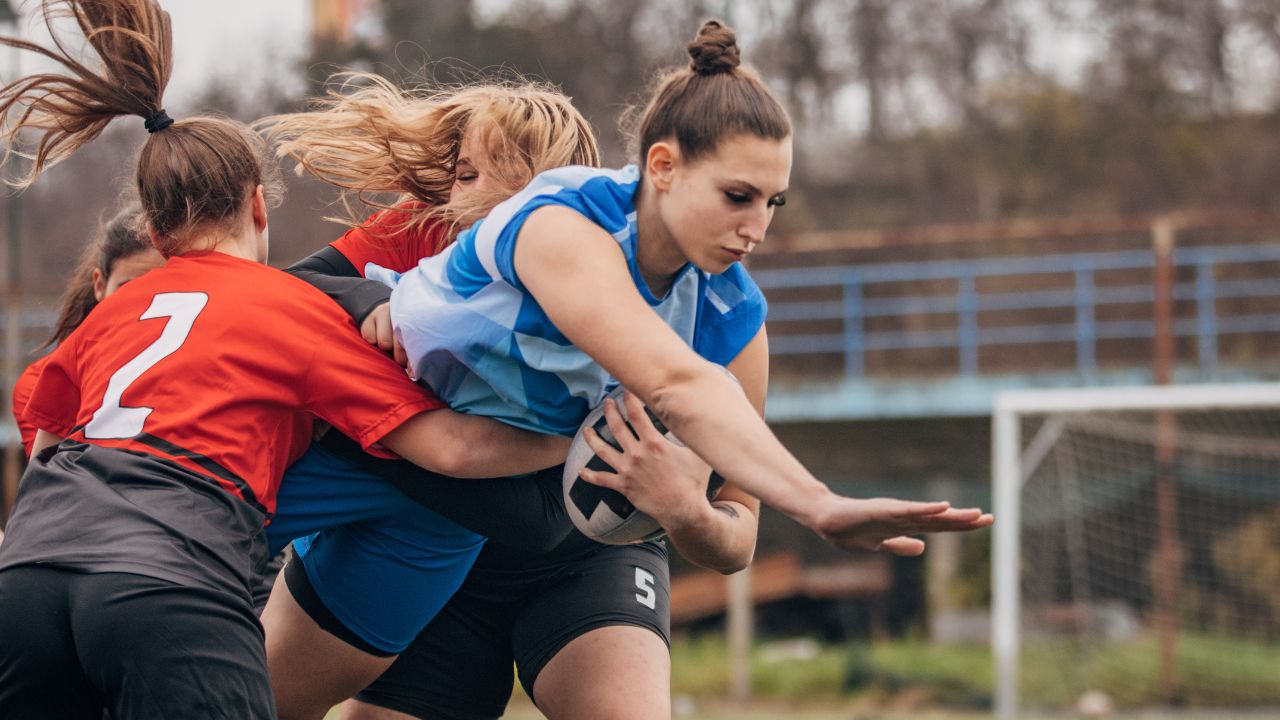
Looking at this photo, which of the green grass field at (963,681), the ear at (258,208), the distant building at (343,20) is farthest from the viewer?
the distant building at (343,20)

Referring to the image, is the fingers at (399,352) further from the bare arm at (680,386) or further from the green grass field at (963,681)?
the green grass field at (963,681)

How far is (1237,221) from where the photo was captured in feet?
41.6

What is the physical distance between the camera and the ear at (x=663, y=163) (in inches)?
103

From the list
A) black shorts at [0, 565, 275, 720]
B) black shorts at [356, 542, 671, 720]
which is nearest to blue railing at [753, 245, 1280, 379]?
black shorts at [356, 542, 671, 720]

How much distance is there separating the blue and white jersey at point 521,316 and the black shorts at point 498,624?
24.2 inches

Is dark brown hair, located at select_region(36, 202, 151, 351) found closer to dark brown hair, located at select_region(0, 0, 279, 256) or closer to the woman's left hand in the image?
dark brown hair, located at select_region(0, 0, 279, 256)

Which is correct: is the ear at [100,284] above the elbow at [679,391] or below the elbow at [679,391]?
above

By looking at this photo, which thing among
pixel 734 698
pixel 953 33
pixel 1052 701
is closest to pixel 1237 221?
pixel 1052 701

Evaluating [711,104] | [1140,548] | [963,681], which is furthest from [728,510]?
[1140,548]

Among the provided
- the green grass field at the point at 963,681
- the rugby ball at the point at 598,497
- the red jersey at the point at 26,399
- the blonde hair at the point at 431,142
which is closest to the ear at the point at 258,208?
the blonde hair at the point at 431,142

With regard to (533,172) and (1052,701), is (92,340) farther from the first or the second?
(1052,701)

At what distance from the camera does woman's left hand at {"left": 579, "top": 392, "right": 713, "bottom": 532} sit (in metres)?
2.71

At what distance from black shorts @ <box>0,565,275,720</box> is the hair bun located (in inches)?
50.9

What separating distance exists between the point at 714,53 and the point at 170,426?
3.96 ft
